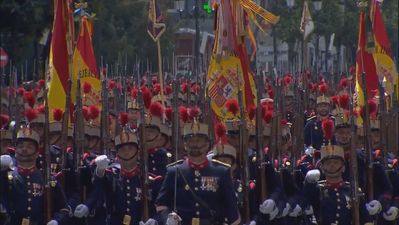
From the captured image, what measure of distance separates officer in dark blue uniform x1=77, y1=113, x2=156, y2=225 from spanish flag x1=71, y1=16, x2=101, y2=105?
6128 millimetres

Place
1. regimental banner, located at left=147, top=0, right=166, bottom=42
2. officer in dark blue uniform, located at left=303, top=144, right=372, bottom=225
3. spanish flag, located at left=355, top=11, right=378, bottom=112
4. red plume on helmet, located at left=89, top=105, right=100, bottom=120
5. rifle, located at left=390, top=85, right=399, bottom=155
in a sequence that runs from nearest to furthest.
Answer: officer in dark blue uniform, located at left=303, top=144, right=372, bottom=225 < red plume on helmet, located at left=89, top=105, right=100, bottom=120 < rifle, located at left=390, top=85, right=399, bottom=155 < spanish flag, located at left=355, top=11, right=378, bottom=112 < regimental banner, located at left=147, top=0, right=166, bottom=42

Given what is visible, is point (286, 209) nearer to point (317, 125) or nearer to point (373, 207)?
point (373, 207)

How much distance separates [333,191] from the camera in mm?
12086

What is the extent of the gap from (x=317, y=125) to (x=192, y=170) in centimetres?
665

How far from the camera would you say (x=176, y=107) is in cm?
1318

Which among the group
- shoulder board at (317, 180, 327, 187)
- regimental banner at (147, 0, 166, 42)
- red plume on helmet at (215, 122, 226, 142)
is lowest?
shoulder board at (317, 180, 327, 187)

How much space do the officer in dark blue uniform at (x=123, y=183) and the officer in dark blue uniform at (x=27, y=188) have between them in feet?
1.48

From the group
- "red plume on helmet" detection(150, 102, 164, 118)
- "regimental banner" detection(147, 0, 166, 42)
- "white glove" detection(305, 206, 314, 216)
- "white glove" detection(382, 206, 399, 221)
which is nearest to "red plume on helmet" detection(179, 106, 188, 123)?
"red plume on helmet" detection(150, 102, 164, 118)

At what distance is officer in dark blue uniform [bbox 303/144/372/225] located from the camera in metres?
12.0

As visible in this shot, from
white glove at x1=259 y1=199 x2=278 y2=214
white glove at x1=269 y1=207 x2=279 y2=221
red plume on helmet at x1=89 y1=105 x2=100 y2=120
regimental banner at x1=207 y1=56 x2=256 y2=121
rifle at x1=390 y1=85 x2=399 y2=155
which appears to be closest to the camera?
white glove at x1=259 y1=199 x2=278 y2=214

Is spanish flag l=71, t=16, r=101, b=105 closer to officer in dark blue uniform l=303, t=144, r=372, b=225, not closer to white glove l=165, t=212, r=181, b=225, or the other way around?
officer in dark blue uniform l=303, t=144, r=372, b=225

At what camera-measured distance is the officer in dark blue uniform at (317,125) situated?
57.1ft

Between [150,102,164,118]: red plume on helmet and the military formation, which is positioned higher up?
[150,102,164,118]: red plume on helmet

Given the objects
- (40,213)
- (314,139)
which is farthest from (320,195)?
(314,139)
